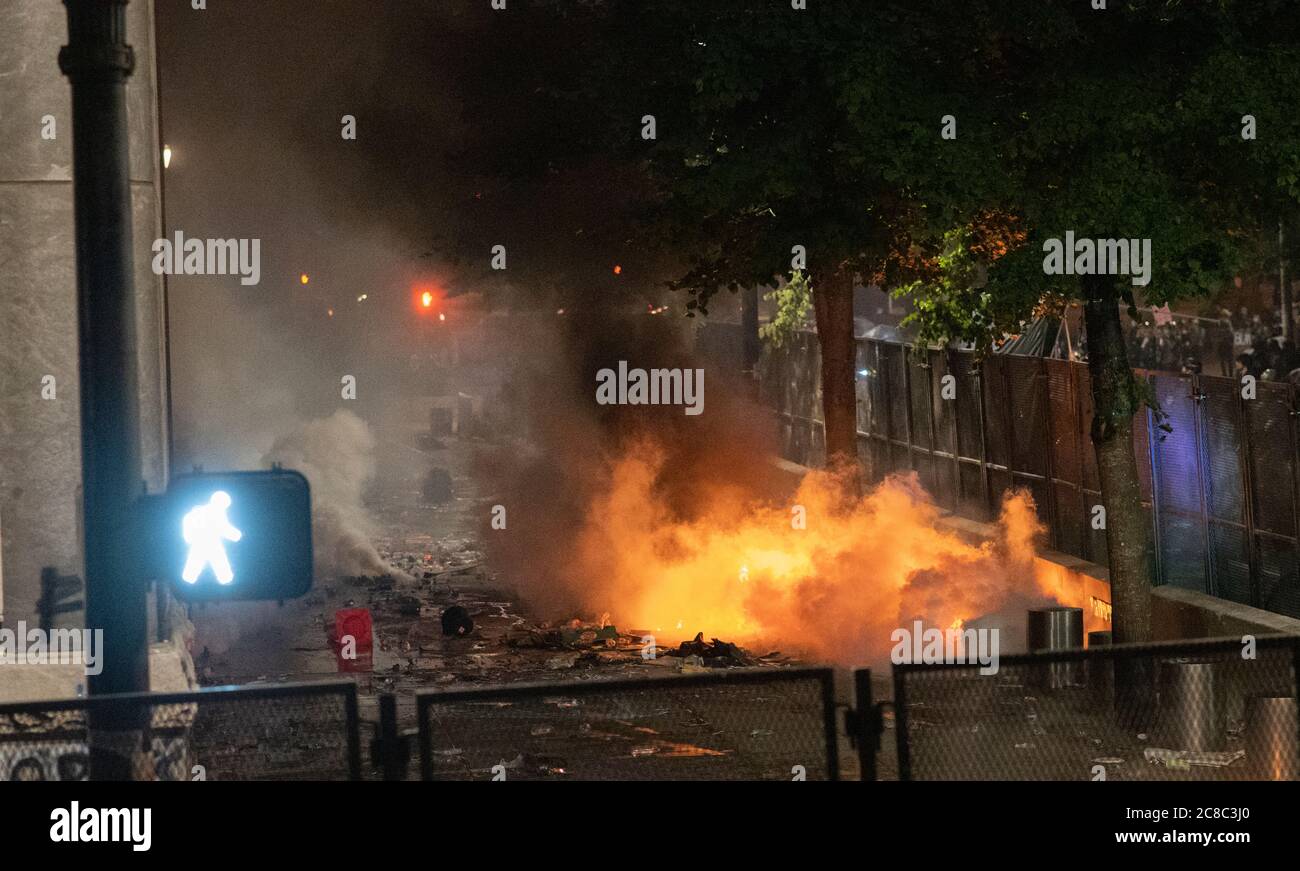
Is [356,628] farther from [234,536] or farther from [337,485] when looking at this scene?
[337,485]

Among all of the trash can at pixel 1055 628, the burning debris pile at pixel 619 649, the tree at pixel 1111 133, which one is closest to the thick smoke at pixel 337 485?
the burning debris pile at pixel 619 649

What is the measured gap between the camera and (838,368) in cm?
2006

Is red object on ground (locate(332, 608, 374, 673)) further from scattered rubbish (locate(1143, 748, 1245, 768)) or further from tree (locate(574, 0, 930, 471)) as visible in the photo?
scattered rubbish (locate(1143, 748, 1245, 768))

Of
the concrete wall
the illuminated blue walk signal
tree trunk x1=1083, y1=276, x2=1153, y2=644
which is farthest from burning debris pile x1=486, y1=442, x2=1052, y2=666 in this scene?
the illuminated blue walk signal

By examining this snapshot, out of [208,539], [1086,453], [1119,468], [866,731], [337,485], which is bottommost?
[866,731]

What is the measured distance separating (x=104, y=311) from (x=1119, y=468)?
857 cm

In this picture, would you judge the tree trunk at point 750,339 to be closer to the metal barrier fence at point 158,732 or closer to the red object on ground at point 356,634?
the red object on ground at point 356,634

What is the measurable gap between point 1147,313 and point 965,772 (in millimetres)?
25155

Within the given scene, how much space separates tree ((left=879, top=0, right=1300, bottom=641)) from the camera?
1070cm

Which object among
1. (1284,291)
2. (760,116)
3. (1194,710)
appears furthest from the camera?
(1284,291)

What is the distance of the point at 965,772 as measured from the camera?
7496 mm

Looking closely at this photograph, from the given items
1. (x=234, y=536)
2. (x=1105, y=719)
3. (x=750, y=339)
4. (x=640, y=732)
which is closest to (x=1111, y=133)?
(x=1105, y=719)
